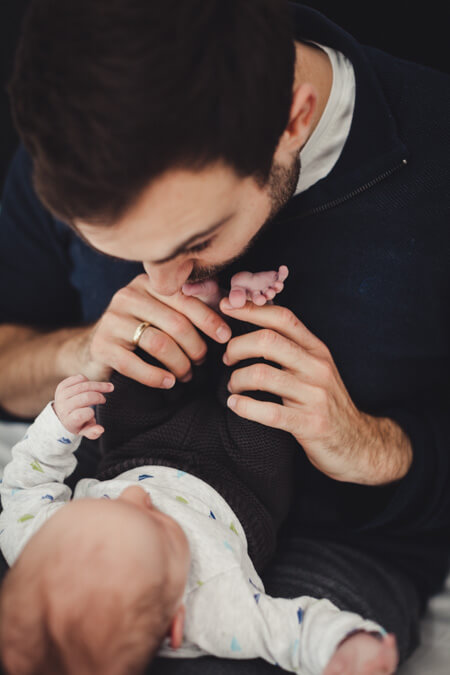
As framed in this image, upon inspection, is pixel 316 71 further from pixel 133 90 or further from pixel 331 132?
pixel 133 90

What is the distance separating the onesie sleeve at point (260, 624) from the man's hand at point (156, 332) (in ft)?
1.09

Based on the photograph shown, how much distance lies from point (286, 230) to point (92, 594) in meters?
0.65

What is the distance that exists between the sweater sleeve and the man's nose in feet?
0.82

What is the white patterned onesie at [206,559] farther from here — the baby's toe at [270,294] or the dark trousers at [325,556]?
the baby's toe at [270,294]

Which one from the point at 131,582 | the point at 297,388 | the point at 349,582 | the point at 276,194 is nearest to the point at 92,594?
the point at 131,582

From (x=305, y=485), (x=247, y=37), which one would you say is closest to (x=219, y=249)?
(x=247, y=37)

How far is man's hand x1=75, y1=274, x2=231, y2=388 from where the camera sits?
885 mm

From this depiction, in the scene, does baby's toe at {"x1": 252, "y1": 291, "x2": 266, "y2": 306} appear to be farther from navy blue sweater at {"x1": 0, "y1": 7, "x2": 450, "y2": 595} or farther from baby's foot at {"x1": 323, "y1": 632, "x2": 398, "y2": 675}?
baby's foot at {"x1": 323, "y1": 632, "x2": 398, "y2": 675}

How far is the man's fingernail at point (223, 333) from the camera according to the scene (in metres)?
0.88

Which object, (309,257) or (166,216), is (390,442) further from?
(166,216)

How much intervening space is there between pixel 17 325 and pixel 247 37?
95cm

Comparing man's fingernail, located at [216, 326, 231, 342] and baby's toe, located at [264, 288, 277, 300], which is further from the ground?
baby's toe, located at [264, 288, 277, 300]

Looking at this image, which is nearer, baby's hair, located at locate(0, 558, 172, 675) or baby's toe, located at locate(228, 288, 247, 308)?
baby's hair, located at locate(0, 558, 172, 675)

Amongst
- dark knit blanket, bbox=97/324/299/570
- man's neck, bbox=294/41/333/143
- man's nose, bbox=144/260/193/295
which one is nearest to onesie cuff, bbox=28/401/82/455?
dark knit blanket, bbox=97/324/299/570
